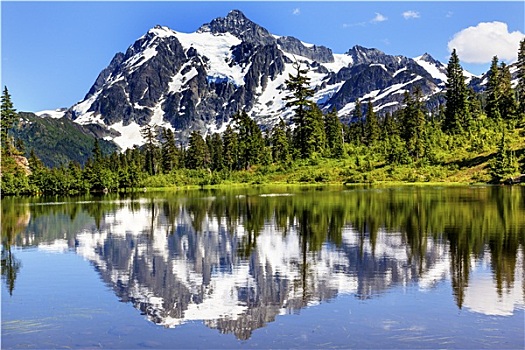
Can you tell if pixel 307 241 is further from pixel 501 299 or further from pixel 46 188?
pixel 46 188

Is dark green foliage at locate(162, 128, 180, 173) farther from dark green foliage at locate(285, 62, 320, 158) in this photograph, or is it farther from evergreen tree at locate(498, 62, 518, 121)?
evergreen tree at locate(498, 62, 518, 121)

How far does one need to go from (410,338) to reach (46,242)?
23.8 meters

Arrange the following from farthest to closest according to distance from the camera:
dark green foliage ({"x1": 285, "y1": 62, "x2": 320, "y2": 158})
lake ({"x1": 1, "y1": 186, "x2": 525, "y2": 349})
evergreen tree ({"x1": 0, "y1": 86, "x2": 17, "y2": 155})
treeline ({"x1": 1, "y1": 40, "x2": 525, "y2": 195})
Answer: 1. evergreen tree ({"x1": 0, "y1": 86, "x2": 17, "y2": 155})
2. dark green foliage ({"x1": 285, "y1": 62, "x2": 320, "y2": 158})
3. treeline ({"x1": 1, "y1": 40, "x2": 525, "y2": 195})
4. lake ({"x1": 1, "y1": 186, "x2": 525, "y2": 349})

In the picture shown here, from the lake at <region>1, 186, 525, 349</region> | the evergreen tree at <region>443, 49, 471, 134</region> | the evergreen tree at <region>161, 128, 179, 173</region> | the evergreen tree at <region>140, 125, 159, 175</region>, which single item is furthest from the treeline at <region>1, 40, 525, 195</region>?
the lake at <region>1, 186, 525, 349</region>

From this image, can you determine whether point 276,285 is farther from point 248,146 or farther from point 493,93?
point 248,146

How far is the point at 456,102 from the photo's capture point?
107 metres

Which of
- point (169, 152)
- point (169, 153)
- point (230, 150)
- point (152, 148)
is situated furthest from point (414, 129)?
point (169, 152)

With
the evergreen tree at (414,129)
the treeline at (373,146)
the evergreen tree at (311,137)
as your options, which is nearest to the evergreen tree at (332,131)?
the treeline at (373,146)

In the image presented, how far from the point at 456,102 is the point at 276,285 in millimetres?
97780

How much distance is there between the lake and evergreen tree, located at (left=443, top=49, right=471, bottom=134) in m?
73.8

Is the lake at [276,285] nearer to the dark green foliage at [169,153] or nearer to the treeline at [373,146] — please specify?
the treeline at [373,146]

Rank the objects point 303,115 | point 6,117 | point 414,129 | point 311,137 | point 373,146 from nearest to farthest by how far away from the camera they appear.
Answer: point 414,129 < point 303,115 < point 311,137 < point 373,146 < point 6,117

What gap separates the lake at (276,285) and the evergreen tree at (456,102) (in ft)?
242

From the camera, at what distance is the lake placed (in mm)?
13164
